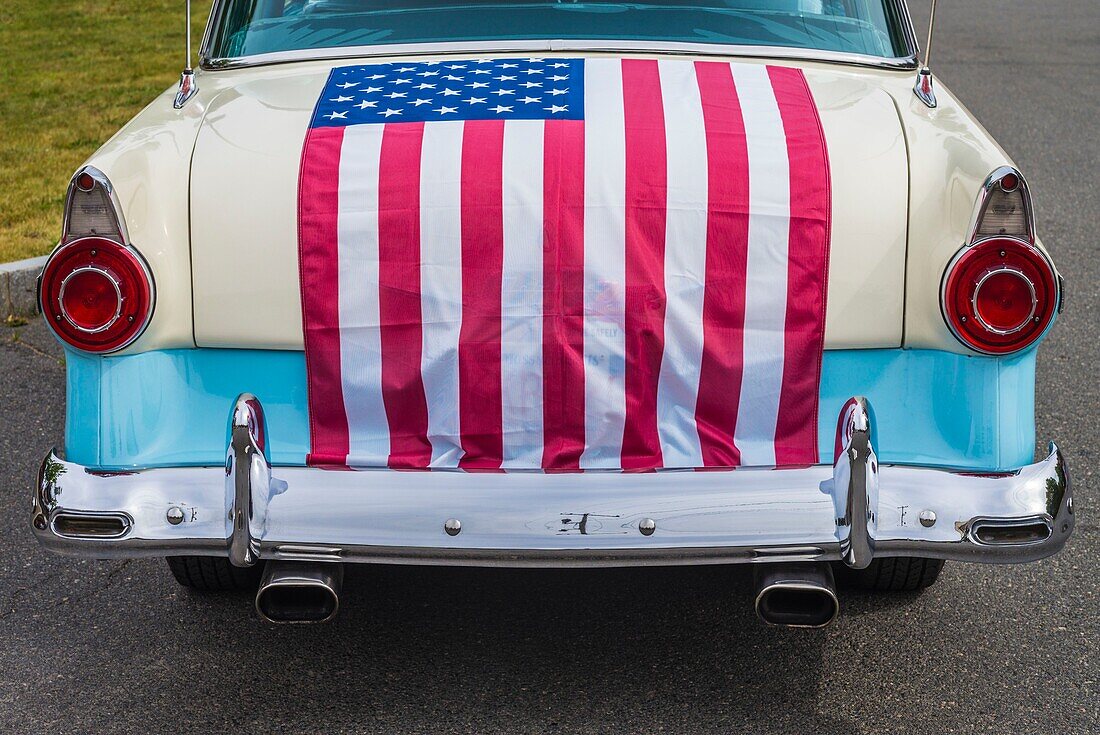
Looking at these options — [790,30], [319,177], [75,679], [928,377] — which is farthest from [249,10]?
[928,377]

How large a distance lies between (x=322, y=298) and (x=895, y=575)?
162 centimetres

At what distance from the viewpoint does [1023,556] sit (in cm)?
248

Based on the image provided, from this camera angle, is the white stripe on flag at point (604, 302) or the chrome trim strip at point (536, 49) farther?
the chrome trim strip at point (536, 49)

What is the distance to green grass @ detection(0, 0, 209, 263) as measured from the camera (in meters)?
6.82

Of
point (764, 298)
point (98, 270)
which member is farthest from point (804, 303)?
point (98, 270)

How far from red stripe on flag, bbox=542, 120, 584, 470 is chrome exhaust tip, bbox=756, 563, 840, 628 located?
0.43 m

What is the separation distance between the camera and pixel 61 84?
404 inches

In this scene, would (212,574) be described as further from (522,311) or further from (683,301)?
(683,301)

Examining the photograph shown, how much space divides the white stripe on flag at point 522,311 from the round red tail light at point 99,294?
2.33 ft

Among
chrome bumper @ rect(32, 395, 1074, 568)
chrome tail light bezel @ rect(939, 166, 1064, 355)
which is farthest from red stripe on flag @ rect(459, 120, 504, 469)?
chrome tail light bezel @ rect(939, 166, 1064, 355)

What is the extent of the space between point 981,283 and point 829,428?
41 cm

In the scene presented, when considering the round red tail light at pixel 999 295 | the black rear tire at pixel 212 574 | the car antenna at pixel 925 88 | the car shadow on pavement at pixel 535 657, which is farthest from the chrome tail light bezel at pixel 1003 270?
the black rear tire at pixel 212 574

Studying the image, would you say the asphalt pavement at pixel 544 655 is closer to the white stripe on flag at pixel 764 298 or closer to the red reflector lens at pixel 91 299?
the white stripe on flag at pixel 764 298

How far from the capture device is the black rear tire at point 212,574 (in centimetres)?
316
